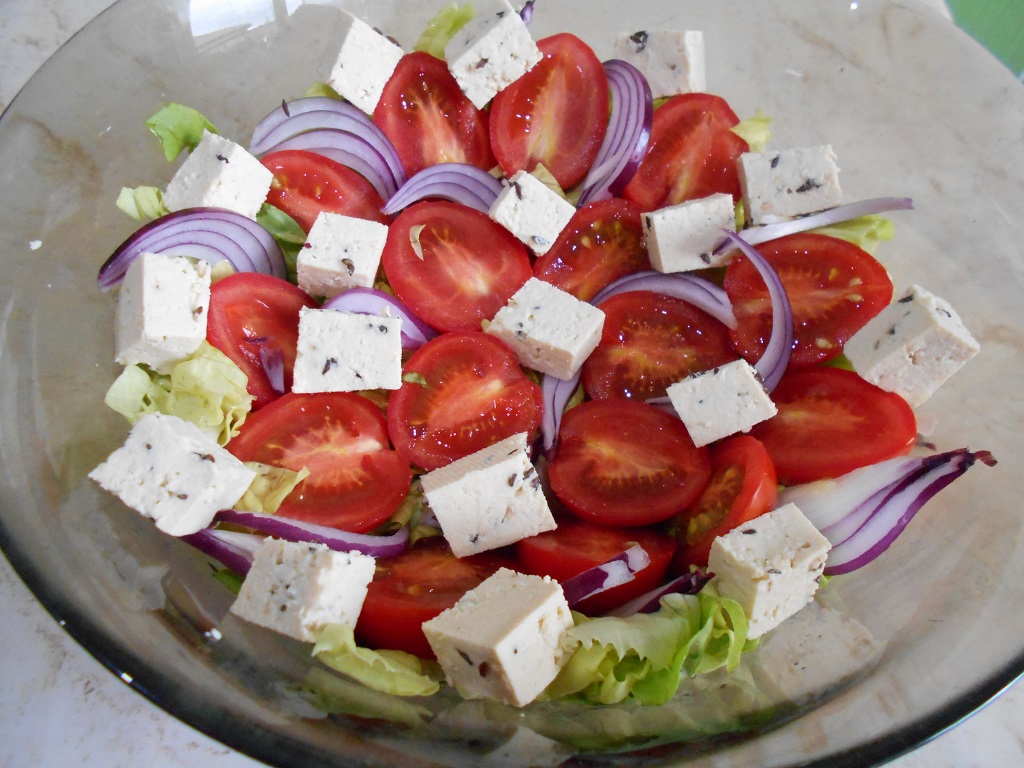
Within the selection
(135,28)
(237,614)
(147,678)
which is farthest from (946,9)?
(147,678)

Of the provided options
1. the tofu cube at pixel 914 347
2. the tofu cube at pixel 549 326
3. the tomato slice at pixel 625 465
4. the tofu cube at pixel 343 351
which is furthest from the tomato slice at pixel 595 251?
the tofu cube at pixel 914 347

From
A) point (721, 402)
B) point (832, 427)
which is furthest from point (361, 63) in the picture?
point (832, 427)

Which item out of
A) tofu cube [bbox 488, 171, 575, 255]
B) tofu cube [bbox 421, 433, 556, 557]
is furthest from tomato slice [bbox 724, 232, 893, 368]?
tofu cube [bbox 421, 433, 556, 557]

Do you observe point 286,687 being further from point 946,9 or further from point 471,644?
point 946,9

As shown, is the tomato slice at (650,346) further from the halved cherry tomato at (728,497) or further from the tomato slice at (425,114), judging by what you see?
the tomato slice at (425,114)

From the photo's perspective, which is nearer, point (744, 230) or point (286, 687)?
point (286, 687)

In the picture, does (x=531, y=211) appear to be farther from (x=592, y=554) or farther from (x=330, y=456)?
(x=592, y=554)
